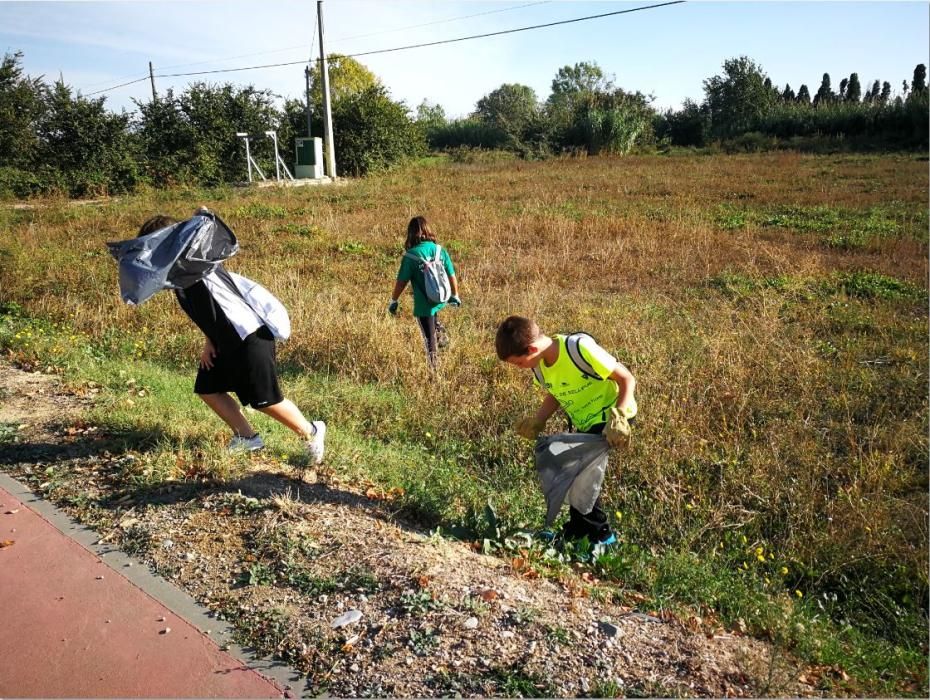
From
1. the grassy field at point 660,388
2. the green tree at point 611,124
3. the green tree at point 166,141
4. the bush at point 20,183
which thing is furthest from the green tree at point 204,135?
the green tree at point 611,124

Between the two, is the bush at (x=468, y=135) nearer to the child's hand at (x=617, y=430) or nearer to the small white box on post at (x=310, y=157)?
the small white box on post at (x=310, y=157)

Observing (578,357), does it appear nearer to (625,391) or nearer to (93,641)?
(625,391)

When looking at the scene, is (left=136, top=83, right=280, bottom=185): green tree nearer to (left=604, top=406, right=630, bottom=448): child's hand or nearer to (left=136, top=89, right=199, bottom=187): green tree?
(left=136, top=89, right=199, bottom=187): green tree

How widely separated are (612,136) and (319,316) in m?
34.5

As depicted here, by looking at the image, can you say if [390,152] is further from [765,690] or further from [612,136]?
[765,690]

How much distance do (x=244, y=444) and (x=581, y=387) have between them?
2.16 meters

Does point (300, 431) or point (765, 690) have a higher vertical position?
point (300, 431)

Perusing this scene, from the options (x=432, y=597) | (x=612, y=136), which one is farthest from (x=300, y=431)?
(x=612, y=136)

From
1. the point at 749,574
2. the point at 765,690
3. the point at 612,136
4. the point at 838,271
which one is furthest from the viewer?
the point at 612,136

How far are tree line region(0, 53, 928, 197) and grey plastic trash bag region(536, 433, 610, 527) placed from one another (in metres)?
23.9

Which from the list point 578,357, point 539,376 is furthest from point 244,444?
point 578,357

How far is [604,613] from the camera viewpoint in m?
3.22

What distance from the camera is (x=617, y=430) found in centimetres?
350

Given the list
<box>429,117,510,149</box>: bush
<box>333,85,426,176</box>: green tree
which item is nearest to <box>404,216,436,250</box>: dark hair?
<box>333,85,426,176</box>: green tree
